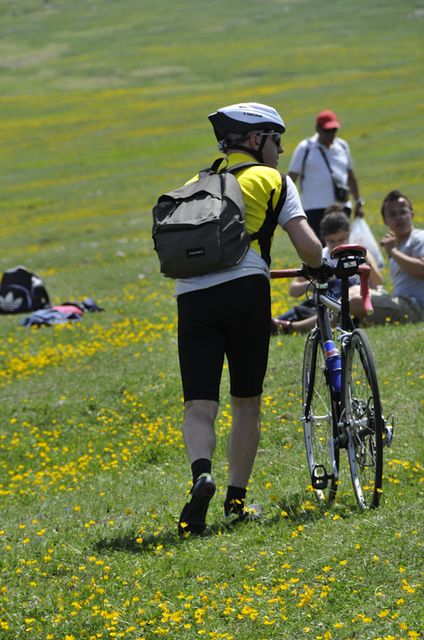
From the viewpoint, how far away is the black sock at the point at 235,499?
6578mm

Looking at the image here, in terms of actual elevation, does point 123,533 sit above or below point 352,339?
below

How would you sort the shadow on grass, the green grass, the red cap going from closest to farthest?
the green grass → the shadow on grass → the red cap

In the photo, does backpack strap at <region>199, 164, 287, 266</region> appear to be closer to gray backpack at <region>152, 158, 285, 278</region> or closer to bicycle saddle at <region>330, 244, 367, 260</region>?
gray backpack at <region>152, 158, 285, 278</region>

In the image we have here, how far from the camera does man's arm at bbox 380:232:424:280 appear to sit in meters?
11.5

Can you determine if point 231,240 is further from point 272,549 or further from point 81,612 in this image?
point 81,612

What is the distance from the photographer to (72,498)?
811 centimetres

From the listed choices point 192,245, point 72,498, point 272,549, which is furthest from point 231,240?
point 72,498

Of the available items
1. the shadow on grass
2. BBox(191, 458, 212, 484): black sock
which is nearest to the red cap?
the shadow on grass

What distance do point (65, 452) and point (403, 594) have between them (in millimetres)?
5406

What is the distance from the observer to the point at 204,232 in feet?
19.5

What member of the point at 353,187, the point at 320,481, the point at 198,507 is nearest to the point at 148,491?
the point at 320,481

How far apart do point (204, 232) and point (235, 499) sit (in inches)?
69.8

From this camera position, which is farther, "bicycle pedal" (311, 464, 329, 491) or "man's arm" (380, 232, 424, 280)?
"man's arm" (380, 232, 424, 280)

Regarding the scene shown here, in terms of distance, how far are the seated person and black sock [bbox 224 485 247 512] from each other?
467 centimetres
